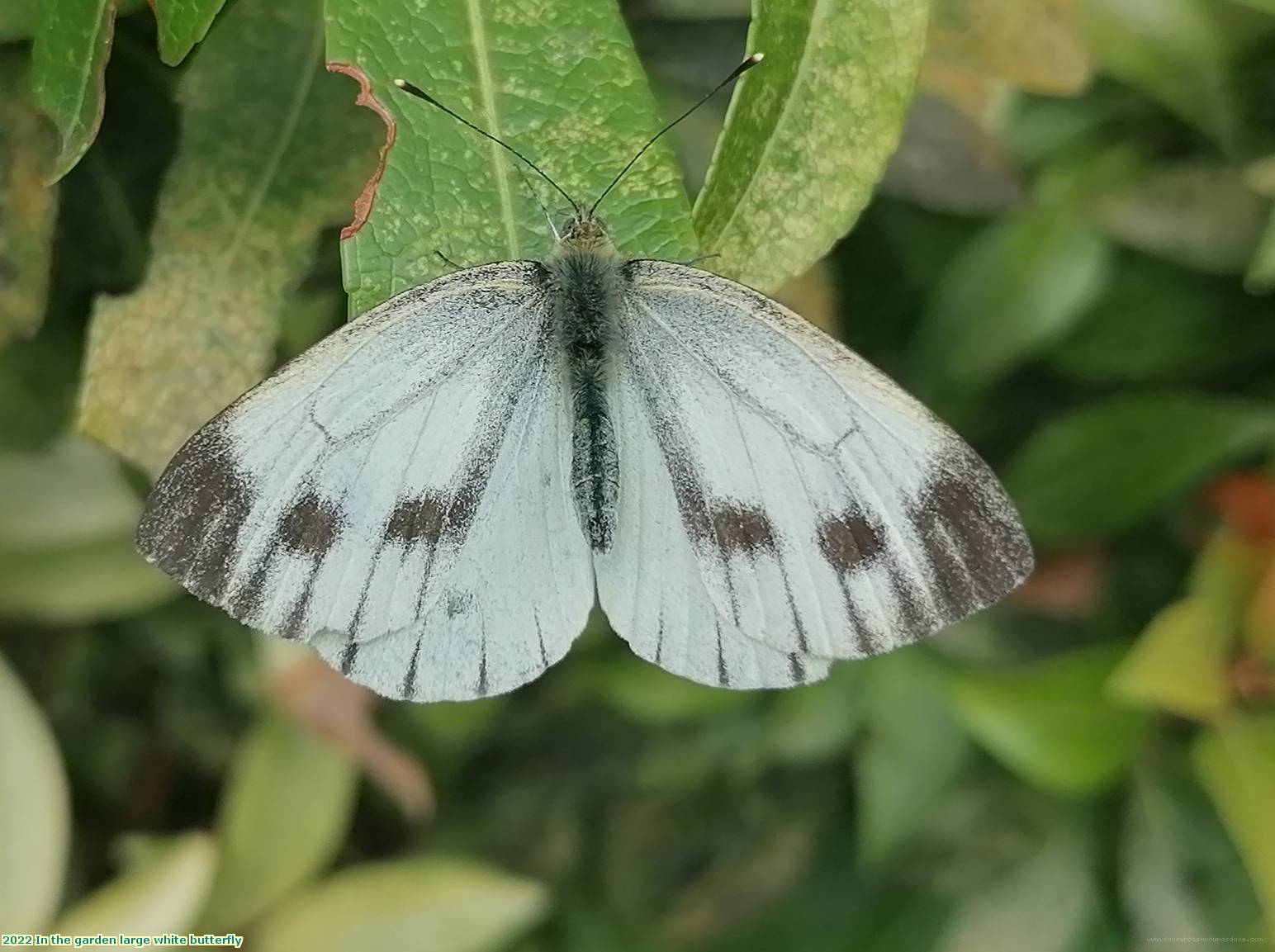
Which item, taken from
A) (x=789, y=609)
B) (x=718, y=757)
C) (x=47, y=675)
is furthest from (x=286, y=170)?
(x=718, y=757)

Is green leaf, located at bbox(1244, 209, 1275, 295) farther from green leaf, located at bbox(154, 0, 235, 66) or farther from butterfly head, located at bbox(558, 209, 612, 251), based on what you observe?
green leaf, located at bbox(154, 0, 235, 66)

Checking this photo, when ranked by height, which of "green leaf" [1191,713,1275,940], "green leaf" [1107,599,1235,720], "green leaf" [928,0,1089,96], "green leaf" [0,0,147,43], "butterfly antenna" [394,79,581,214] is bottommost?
"green leaf" [1191,713,1275,940]

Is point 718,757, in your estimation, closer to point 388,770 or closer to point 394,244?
point 388,770

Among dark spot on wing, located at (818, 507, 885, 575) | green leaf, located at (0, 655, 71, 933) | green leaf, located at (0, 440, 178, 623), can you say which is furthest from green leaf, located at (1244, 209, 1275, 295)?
green leaf, located at (0, 655, 71, 933)

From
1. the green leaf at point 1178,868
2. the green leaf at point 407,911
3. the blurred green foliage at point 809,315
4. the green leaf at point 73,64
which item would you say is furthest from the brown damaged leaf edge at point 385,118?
the green leaf at point 1178,868

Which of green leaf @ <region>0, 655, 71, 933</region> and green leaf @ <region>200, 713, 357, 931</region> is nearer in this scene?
green leaf @ <region>0, 655, 71, 933</region>
